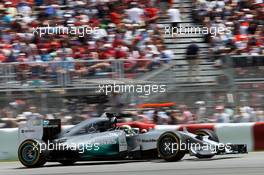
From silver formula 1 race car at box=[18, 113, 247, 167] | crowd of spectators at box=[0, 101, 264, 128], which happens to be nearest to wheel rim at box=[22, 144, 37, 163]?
silver formula 1 race car at box=[18, 113, 247, 167]

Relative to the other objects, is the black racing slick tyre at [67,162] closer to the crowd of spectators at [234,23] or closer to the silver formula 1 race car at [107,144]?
the silver formula 1 race car at [107,144]

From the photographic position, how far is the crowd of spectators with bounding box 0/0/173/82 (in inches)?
640

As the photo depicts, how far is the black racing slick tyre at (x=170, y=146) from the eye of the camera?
1194cm

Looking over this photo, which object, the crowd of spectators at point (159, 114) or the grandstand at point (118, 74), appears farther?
the grandstand at point (118, 74)

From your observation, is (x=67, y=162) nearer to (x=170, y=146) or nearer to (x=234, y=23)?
(x=170, y=146)

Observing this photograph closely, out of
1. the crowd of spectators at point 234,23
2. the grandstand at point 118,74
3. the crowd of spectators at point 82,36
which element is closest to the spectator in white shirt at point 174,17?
the crowd of spectators at point 82,36

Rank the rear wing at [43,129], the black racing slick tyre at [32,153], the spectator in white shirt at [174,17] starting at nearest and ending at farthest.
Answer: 1. the black racing slick tyre at [32,153]
2. the rear wing at [43,129]
3. the spectator in white shirt at [174,17]

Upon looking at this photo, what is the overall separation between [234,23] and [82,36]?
450 centimetres

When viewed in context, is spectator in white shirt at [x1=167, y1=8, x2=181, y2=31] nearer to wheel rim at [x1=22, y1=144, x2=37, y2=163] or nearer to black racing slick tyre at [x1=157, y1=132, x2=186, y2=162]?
black racing slick tyre at [x1=157, y1=132, x2=186, y2=162]

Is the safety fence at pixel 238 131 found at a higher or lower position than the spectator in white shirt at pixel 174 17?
lower

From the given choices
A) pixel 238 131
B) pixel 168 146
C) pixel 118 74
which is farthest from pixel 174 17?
pixel 168 146

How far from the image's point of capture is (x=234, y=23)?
61.0ft

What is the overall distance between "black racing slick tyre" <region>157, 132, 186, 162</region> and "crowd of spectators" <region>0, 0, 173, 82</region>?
4.32 m

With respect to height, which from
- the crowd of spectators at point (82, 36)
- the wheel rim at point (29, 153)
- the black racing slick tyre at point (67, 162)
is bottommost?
the black racing slick tyre at point (67, 162)
